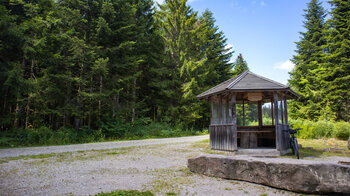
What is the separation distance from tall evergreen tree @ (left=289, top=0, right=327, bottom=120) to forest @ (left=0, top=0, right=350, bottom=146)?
13 cm

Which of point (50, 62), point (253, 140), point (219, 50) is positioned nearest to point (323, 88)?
point (219, 50)

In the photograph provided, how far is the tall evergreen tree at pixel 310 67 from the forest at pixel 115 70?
13cm

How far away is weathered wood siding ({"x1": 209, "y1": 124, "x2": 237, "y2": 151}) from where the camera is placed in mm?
8852

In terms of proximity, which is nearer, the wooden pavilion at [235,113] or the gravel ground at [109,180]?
the gravel ground at [109,180]

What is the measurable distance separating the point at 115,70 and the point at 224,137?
441 inches

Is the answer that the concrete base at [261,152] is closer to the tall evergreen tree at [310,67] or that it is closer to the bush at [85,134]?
the bush at [85,134]

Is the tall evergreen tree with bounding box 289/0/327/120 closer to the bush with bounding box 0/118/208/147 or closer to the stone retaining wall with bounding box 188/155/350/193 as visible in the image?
the bush with bounding box 0/118/208/147

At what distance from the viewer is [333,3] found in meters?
20.8

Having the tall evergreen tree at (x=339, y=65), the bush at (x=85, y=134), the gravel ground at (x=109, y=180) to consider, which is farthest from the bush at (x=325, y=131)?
the gravel ground at (x=109, y=180)

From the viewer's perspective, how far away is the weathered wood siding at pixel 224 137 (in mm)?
8852

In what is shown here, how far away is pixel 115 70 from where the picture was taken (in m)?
16.7

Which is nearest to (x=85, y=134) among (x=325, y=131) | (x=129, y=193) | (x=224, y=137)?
(x=224, y=137)

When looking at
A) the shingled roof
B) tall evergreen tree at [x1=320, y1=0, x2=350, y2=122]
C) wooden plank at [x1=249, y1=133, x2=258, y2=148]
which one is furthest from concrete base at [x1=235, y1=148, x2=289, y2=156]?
tall evergreen tree at [x1=320, y1=0, x2=350, y2=122]

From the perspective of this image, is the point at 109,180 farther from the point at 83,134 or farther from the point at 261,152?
the point at 83,134
